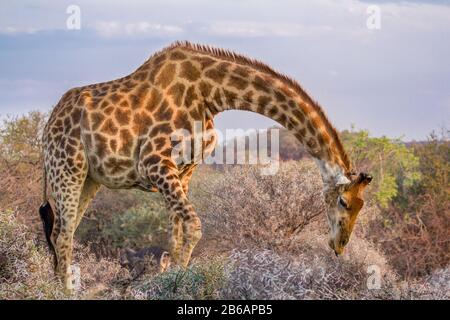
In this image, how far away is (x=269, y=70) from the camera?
930 centimetres

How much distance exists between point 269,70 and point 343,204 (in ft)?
5.51

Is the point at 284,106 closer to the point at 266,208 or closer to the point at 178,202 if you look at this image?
the point at 178,202

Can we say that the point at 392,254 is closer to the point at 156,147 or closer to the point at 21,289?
the point at 156,147

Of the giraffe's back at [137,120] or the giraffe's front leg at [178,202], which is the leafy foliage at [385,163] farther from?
the giraffe's front leg at [178,202]

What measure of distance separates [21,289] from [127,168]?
5.85 feet

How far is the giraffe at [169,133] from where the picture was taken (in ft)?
29.2

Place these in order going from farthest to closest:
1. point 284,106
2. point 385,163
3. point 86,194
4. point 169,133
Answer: point 385,163
point 86,194
point 169,133
point 284,106

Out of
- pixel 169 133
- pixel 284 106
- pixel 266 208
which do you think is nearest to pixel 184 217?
pixel 169 133

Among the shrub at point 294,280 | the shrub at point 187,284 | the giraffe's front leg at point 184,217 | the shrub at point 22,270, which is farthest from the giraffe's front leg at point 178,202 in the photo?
the shrub at point 22,270

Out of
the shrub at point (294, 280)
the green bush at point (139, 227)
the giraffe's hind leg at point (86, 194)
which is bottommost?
the green bush at point (139, 227)

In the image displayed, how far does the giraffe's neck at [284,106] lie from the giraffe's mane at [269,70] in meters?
0.01

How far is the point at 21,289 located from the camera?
850 cm

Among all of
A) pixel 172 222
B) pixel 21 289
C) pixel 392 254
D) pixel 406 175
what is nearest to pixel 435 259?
pixel 392 254

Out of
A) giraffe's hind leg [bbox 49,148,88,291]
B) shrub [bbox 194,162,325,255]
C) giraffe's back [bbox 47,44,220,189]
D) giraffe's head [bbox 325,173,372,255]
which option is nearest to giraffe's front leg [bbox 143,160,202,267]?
giraffe's back [bbox 47,44,220,189]
